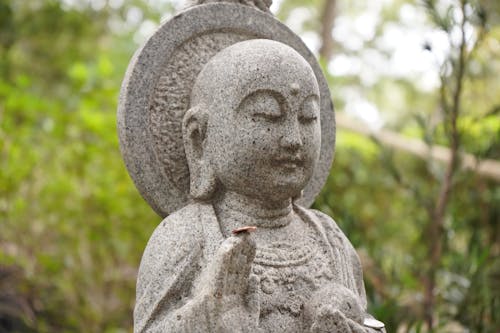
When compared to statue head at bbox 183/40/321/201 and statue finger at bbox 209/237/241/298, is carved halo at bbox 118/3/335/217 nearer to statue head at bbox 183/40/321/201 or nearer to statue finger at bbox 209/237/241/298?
statue head at bbox 183/40/321/201

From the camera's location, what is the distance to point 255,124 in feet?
8.53

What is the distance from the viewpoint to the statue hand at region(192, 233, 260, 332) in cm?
232

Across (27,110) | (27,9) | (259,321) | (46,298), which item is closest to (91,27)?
(27,9)

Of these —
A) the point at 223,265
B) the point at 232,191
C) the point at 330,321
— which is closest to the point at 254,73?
the point at 232,191

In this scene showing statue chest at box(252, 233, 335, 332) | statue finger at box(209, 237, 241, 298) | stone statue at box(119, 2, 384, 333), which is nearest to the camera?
statue finger at box(209, 237, 241, 298)

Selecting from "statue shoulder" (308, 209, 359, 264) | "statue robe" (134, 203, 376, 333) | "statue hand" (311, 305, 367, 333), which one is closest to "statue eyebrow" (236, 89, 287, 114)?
"statue robe" (134, 203, 376, 333)

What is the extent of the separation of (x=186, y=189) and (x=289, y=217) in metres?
0.50

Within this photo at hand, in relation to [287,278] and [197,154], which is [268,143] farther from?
[287,278]

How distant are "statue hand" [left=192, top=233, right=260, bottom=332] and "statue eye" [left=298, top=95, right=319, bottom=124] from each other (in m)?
0.62

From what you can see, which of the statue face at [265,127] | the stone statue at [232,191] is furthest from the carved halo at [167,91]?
the statue face at [265,127]

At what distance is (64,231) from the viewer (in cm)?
592

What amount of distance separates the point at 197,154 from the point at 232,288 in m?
0.69

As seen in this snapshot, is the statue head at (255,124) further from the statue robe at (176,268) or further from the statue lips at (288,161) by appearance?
the statue robe at (176,268)

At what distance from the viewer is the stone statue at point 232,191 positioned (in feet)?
7.96
